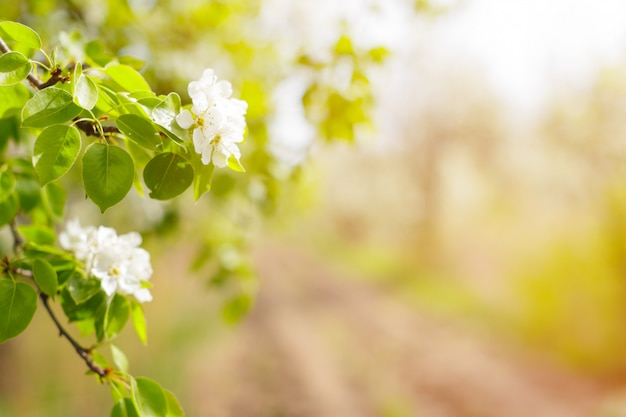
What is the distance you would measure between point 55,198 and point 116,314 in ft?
1.21

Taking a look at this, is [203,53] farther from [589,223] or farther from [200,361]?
[589,223]

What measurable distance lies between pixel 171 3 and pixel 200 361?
3527mm

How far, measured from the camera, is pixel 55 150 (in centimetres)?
59

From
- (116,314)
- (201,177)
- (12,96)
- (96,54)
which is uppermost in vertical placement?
(96,54)

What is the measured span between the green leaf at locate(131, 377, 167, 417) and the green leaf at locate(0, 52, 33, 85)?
39 cm

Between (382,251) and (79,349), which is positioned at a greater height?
(382,251)

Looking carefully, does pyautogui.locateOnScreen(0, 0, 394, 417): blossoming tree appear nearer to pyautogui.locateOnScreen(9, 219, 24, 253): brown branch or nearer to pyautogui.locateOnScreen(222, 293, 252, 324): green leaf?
pyautogui.locateOnScreen(9, 219, 24, 253): brown branch

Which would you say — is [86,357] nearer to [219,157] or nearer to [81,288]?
[81,288]

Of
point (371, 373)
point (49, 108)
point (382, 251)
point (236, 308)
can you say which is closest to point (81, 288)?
point (49, 108)

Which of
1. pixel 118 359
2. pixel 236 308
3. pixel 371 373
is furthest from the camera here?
pixel 371 373

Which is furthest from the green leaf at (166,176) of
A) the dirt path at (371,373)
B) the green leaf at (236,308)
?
the dirt path at (371,373)

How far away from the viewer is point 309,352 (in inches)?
215

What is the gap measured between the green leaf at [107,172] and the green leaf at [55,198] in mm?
466

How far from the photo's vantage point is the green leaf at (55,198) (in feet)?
3.31
